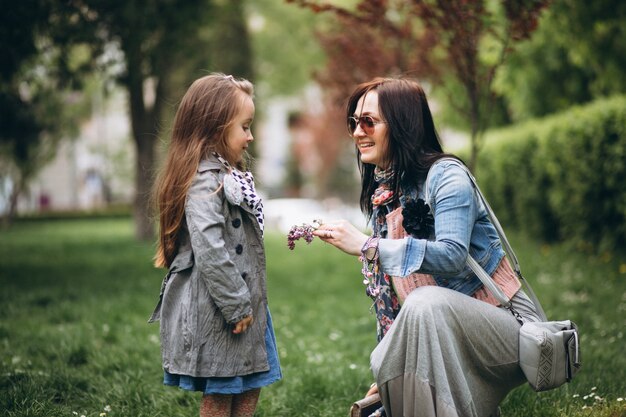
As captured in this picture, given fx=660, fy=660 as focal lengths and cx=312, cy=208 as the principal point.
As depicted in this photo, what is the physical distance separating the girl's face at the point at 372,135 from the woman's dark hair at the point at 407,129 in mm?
27

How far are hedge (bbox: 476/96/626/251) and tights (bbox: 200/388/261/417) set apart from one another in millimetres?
5977

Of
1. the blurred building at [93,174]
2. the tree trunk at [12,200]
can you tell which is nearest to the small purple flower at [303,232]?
the tree trunk at [12,200]

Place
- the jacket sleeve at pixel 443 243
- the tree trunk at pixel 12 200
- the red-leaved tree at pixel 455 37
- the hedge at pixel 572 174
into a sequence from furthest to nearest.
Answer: the tree trunk at pixel 12 200 → the hedge at pixel 572 174 → the red-leaved tree at pixel 455 37 → the jacket sleeve at pixel 443 243

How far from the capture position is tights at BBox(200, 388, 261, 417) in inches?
125

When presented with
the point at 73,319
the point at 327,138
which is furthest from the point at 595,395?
the point at 327,138

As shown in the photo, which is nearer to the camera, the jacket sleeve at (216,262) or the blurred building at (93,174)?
the jacket sleeve at (216,262)

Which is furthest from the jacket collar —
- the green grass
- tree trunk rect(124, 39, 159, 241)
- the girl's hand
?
tree trunk rect(124, 39, 159, 241)

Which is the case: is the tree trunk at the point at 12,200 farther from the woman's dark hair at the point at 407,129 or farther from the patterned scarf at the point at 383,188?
the woman's dark hair at the point at 407,129

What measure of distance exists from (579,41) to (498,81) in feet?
14.1

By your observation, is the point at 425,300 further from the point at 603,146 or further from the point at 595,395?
the point at 603,146

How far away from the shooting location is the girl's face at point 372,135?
3.16 m

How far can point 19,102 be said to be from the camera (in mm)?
9641

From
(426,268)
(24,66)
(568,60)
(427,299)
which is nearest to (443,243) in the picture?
(426,268)

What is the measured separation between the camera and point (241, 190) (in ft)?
10.2
